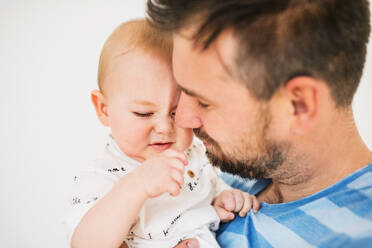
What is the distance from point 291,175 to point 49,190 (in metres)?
1.36

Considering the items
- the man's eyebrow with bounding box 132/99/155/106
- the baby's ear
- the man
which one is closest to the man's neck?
the man

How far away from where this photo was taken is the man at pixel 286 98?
2.74 feet

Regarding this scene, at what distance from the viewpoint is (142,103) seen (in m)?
1.06

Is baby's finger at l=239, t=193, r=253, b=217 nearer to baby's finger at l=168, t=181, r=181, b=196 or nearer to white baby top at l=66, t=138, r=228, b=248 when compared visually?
white baby top at l=66, t=138, r=228, b=248

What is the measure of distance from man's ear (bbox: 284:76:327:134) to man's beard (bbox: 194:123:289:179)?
0.32ft

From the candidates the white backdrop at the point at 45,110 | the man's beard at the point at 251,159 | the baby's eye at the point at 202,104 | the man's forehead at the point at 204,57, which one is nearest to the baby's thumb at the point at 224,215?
the man's beard at the point at 251,159

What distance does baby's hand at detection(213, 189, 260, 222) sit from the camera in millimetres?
1126

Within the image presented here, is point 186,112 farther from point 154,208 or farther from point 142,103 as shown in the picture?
point 154,208

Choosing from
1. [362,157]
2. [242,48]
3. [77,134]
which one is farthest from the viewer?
[77,134]

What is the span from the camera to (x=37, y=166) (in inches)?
74.5

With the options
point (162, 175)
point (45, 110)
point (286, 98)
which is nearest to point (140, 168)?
point (162, 175)

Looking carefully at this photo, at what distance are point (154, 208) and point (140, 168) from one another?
19 centimetres

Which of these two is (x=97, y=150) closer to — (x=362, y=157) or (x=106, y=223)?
(x=106, y=223)

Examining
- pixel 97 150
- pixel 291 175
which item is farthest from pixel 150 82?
pixel 97 150
